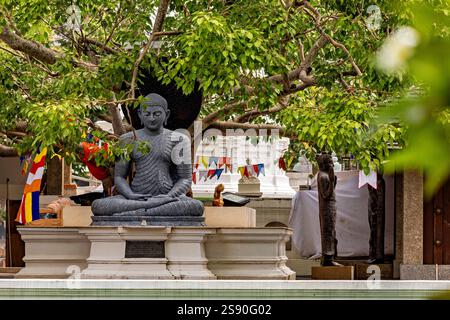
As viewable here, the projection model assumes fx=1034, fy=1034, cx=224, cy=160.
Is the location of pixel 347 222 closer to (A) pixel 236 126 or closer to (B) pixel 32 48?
(A) pixel 236 126

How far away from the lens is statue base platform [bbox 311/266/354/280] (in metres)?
16.7

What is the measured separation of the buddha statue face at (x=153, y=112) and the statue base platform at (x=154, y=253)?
1.45 metres

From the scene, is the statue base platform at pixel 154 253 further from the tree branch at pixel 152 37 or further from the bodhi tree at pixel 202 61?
the tree branch at pixel 152 37

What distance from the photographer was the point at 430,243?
19.2m

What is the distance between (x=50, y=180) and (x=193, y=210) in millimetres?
9097

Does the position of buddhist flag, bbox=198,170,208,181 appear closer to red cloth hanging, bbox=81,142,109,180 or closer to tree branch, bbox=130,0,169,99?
red cloth hanging, bbox=81,142,109,180

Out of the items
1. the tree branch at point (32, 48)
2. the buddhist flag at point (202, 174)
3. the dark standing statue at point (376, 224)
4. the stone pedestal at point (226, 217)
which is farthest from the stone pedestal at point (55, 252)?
the buddhist flag at point (202, 174)

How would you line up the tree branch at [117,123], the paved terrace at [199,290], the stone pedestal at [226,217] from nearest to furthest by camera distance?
the paved terrace at [199,290] < the stone pedestal at [226,217] < the tree branch at [117,123]

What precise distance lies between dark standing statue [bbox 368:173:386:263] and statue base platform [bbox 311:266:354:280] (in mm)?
2667

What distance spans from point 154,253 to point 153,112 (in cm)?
192

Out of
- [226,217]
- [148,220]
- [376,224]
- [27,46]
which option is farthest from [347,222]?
[27,46]

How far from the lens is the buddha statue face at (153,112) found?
14.1 meters

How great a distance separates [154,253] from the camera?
45.4ft
